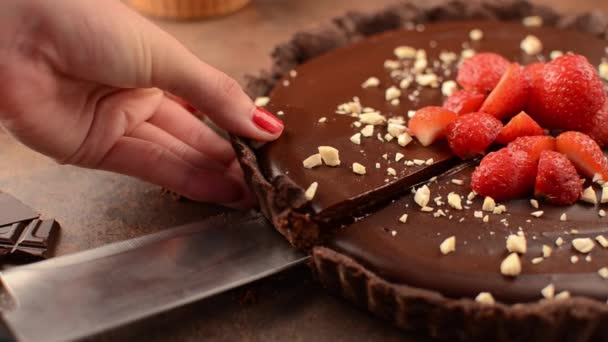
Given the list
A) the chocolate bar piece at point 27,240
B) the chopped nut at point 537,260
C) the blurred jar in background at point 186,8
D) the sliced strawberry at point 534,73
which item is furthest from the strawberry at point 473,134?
the blurred jar in background at point 186,8

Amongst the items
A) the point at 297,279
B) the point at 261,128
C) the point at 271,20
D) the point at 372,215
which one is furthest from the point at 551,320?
the point at 271,20

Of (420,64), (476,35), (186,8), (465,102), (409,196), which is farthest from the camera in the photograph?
(186,8)

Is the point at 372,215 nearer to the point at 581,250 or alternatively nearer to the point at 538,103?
the point at 581,250

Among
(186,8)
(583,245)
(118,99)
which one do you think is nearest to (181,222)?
(118,99)

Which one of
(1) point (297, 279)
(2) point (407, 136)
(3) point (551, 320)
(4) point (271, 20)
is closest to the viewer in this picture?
(3) point (551, 320)

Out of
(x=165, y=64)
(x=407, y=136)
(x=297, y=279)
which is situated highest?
(x=165, y=64)

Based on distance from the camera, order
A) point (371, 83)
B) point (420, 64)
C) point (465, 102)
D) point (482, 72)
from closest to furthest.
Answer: point (465, 102) → point (482, 72) → point (371, 83) → point (420, 64)

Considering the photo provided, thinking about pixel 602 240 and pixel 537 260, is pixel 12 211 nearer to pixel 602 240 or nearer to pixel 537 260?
pixel 537 260

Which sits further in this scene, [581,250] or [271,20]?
[271,20]
